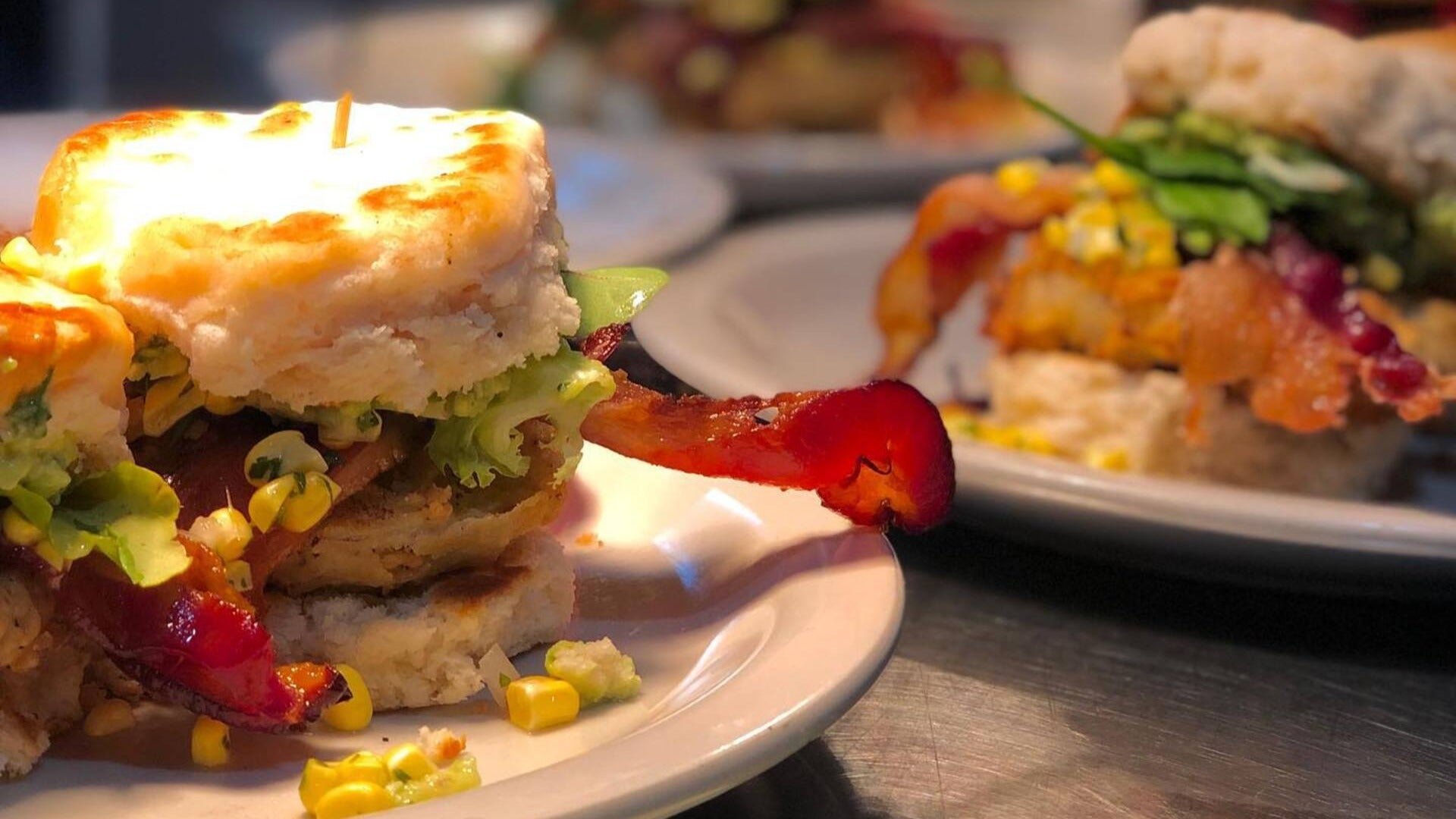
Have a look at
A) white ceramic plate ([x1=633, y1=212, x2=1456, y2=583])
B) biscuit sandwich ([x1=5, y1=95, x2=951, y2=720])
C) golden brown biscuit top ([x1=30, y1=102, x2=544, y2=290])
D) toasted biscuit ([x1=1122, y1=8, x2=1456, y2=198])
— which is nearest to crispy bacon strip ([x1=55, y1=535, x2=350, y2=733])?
biscuit sandwich ([x1=5, y1=95, x2=951, y2=720])

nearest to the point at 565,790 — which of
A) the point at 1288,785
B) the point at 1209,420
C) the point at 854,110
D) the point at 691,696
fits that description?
the point at 691,696

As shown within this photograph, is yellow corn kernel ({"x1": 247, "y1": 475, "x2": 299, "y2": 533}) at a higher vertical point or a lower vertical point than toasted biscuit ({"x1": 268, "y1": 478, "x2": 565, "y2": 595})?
higher

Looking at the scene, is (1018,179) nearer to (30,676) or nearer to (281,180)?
(281,180)

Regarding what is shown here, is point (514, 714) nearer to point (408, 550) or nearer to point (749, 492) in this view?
point (408, 550)

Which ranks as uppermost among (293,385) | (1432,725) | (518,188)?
(518,188)

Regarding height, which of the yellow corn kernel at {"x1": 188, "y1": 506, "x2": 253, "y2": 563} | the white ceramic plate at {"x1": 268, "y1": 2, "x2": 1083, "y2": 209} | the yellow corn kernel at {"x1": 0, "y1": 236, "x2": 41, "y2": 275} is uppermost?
the yellow corn kernel at {"x1": 0, "y1": 236, "x2": 41, "y2": 275}

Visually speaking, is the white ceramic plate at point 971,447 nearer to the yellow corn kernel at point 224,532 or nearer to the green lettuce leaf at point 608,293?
the green lettuce leaf at point 608,293

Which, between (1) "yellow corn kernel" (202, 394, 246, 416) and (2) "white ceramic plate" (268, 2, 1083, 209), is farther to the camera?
(2) "white ceramic plate" (268, 2, 1083, 209)

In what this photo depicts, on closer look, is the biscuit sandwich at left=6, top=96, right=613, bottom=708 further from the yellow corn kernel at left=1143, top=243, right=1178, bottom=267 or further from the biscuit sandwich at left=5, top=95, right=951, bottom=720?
the yellow corn kernel at left=1143, top=243, right=1178, bottom=267
